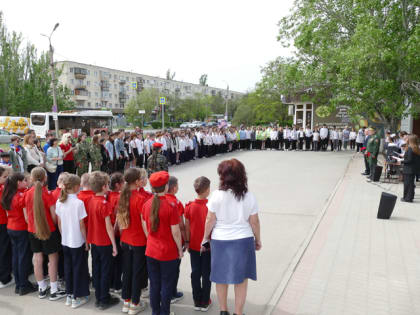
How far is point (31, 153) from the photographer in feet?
31.6

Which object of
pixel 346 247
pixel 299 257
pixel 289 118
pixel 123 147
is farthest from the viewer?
pixel 289 118

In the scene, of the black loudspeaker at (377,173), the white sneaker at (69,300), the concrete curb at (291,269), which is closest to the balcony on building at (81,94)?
the black loudspeaker at (377,173)

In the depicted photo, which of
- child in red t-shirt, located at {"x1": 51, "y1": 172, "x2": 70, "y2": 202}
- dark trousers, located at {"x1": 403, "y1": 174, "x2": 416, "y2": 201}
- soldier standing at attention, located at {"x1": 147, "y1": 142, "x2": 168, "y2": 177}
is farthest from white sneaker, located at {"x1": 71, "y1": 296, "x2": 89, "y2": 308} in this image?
dark trousers, located at {"x1": 403, "y1": 174, "x2": 416, "y2": 201}

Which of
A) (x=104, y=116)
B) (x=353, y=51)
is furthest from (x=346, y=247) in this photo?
(x=104, y=116)

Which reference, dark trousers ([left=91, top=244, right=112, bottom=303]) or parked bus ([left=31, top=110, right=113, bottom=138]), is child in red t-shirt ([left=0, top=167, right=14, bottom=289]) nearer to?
dark trousers ([left=91, top=244, right=112, bottom=303])

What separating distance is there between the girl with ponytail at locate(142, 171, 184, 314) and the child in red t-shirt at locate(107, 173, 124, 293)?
562mm

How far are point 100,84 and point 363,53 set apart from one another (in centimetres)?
7744

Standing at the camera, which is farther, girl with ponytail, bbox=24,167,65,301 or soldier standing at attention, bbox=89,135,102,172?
soldier standing at attention, bbox=89,135,102,172

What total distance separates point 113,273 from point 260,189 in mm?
7302

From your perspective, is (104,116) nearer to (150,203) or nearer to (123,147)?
(123,147)

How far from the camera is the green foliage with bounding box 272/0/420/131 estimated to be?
14133mm

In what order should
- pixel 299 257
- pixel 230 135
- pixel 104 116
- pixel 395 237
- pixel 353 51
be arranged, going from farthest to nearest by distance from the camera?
1. pixel 104 116
2. pixel 230 135
3. pixel 353 51
4. pixel 395 237
5. pixel 299 257

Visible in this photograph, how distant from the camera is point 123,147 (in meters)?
13.6

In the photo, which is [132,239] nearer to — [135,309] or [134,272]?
[134,272]
